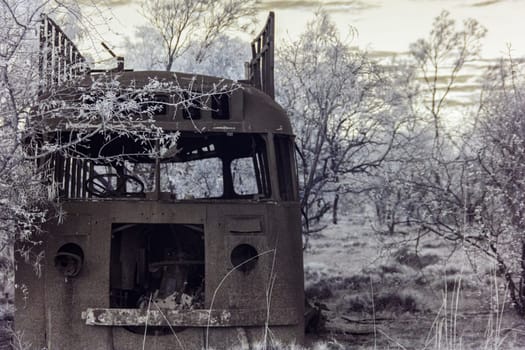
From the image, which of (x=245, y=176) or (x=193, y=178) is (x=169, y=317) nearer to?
(x=245, y=176)

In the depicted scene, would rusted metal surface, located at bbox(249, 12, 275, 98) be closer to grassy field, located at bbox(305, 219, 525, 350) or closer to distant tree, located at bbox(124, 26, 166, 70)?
grassy field, located at bbox(305, 219, 525, 350)

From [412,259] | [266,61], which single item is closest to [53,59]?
[266,61]

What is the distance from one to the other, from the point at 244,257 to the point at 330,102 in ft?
25.4

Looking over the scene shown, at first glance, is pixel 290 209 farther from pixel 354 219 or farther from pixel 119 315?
pixel 354 219

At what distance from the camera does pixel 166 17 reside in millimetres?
18656

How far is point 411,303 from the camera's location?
11.0 metres

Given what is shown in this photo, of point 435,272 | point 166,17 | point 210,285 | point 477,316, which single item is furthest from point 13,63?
point 166,17

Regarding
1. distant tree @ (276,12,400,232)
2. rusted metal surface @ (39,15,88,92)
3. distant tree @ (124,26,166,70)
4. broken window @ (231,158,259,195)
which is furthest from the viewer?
distant tree @ (124,26,166,70)

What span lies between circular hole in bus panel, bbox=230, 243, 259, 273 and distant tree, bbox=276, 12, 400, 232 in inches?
265

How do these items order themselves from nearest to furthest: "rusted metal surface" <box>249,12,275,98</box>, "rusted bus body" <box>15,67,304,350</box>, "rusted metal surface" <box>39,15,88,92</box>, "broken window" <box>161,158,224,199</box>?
"rusted metal surface" <box>39,15,88,92</box> → "rusted bus body" <box>15,67,304,350</box> → "rusted metal surface" <box>249,12,275,98</box> → "broken window" <box>161,158,224,199</box>

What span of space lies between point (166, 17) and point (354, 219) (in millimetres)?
20142

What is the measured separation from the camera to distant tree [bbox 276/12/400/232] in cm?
1398

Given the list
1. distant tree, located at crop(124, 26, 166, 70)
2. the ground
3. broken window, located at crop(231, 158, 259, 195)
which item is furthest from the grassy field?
distant tree, located at crop(124, 26, 166, 70)

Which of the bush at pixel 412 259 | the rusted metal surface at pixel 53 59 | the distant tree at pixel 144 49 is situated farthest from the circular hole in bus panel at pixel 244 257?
the distant tree at pixel 144 49
